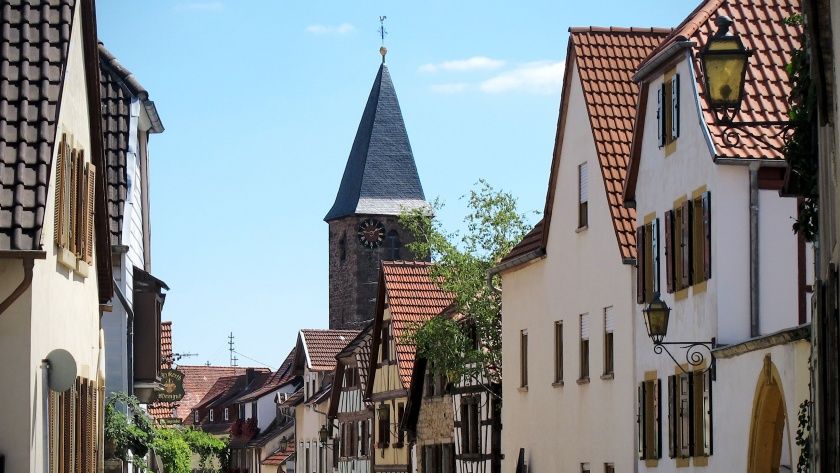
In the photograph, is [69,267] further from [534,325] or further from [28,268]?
[534,325]

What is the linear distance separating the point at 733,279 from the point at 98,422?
26.4 feet

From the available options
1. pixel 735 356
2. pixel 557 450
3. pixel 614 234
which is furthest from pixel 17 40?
pixel 557 450

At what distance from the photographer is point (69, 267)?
16.4 meters

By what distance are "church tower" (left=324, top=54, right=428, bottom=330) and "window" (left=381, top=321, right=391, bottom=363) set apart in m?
57.7

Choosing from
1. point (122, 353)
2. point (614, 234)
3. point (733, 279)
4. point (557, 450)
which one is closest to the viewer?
point (733, 279)

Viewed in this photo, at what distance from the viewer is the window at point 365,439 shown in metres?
57.8

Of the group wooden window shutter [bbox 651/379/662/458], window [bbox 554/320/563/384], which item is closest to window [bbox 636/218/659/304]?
wooden window shutter [bbox 651/379/662/458]

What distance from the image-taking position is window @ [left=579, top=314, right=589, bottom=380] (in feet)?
103

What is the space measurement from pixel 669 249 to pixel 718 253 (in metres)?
2.39

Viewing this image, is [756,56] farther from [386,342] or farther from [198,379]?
[198,379]

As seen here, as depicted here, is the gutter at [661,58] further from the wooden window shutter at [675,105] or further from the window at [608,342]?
the window at [608,342]

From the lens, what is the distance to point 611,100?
31.2m

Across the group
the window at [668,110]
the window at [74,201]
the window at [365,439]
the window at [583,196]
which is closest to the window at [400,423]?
the window at [365,439]

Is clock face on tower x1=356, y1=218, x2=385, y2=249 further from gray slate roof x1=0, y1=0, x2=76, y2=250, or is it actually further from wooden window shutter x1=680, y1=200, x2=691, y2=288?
gray slate roof x1=0, y1=0, x2=76, y2=250
